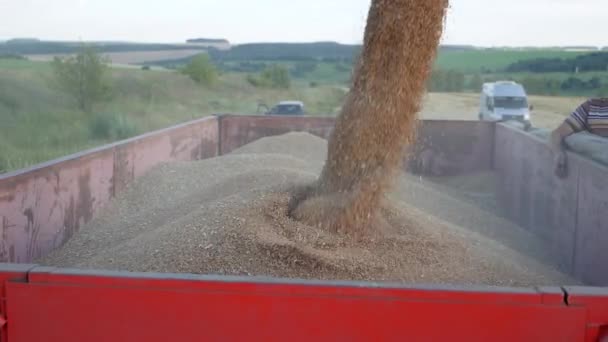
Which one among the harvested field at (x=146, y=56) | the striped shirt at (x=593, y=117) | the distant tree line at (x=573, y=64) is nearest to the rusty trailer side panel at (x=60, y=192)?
the striped shirt at (x=593, y=117)

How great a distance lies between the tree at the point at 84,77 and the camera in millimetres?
25797

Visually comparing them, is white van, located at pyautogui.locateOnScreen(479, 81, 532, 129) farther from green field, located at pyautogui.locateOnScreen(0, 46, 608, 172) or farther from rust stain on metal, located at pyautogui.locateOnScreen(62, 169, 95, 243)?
rust stain on metal, located at pyautogui.locateOnScreen(62, 169, 95, 243)

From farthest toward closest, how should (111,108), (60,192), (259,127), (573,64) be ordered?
(573,64) → (111,108) → (259,127) → (60,192)

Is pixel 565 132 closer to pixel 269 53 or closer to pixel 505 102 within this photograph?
pixel 505 102

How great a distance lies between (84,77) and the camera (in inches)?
1026

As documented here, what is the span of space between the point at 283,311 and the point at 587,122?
4.24 m

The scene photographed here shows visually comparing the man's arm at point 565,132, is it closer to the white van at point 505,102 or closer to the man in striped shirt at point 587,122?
the man in striped shirt at point 587,122

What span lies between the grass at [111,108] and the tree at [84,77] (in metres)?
0.51

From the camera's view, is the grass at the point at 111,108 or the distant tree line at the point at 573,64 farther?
the distant tree line at the point at 573,64

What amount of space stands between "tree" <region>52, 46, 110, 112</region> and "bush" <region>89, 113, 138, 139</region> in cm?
720

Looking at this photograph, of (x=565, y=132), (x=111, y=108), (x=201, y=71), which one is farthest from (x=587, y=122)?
(x=201, y=71)

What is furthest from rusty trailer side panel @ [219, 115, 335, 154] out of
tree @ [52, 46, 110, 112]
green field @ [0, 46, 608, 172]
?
tree @ [52, 46, 110, 112]

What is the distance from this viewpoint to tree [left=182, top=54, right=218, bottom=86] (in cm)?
4494

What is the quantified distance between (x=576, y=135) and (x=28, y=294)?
460cm
